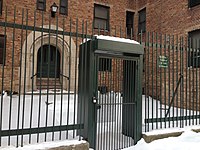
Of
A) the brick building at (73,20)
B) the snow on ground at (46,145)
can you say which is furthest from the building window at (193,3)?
the snow on ground at (46,145)

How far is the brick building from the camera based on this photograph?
10094mm

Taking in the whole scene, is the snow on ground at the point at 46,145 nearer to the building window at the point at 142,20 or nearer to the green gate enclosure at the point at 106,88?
the green gate enclosure at the point at 106,88

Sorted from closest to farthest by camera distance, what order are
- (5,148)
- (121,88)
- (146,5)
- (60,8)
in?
(5,148), (121,88), (60,8), (146,5)

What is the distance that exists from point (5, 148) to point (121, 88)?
2981 mm

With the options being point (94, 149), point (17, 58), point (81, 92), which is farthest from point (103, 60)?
point (17, 58)

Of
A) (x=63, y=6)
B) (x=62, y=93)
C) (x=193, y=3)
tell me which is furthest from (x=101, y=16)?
(x=62, y=93)

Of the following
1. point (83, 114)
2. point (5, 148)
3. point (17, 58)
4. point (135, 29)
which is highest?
point (135, 29)

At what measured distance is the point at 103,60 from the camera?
443 cm

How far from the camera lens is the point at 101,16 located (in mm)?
13492

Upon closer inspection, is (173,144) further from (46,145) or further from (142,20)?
(142,20)

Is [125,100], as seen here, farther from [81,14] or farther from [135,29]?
[135,29]

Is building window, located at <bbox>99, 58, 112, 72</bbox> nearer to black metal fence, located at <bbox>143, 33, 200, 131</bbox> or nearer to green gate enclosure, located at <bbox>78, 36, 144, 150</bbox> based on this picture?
green gate enclosure, located at <bbox>78, 36, 144, 150</bbox>

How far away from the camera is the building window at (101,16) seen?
13383 mm

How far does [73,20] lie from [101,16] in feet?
7.62
